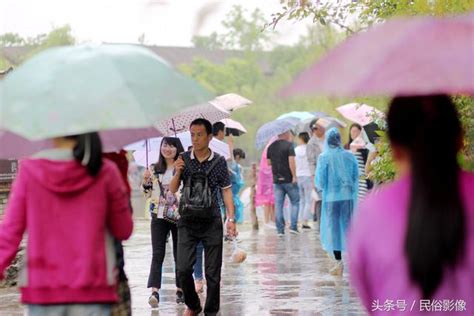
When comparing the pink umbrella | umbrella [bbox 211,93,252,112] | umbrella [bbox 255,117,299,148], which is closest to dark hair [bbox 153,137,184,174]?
umbrella [bbox 211,93,252,112]

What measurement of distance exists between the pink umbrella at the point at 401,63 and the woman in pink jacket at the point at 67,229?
1.37 m

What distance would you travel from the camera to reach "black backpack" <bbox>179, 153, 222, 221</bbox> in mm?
9516

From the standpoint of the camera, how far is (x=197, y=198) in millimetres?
9516

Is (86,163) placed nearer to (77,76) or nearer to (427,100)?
(77,76)

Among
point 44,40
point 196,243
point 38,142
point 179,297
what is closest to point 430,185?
point 38,142

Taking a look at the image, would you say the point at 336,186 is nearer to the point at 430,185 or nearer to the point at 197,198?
the point at 197,198

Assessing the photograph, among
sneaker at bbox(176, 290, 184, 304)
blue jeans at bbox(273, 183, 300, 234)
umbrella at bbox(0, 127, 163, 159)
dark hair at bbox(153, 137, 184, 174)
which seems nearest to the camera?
umbrella at bbox(0, 127, 163, 159)

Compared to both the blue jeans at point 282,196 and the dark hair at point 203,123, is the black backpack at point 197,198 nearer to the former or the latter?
the dark hair at point 203,123

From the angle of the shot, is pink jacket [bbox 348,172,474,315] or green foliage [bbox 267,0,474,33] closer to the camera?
pink jacket [bbox 348,172,474,315]

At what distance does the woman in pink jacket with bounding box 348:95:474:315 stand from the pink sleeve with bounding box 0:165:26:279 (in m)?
1.74

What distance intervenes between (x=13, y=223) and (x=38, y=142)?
3.34 ft

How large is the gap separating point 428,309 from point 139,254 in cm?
1248

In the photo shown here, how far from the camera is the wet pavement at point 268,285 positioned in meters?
10.8

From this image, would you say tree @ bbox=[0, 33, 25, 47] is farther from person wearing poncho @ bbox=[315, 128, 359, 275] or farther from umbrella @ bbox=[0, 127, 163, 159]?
umbrella @ bbox=[0, 127, 163, 159]
